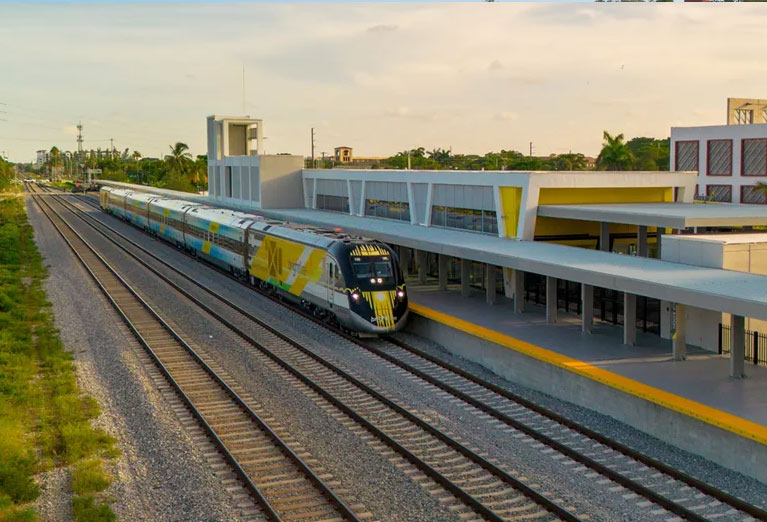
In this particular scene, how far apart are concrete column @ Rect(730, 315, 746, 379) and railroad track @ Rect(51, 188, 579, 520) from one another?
21.4 feet

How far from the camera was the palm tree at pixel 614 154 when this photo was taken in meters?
71.4

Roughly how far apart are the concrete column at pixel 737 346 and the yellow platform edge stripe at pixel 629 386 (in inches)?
85.4

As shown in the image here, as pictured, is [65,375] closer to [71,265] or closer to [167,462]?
[167,462]

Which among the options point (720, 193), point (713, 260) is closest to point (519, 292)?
point (713, 260)

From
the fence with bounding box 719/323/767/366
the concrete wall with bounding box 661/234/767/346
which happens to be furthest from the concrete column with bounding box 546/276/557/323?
the fence with bounding box 719/323/767/366

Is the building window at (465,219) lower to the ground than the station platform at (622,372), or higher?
higher

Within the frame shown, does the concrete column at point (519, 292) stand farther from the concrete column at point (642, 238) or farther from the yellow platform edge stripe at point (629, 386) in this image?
the concrete column at point (642, 238)

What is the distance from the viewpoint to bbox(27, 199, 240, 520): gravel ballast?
1334cm

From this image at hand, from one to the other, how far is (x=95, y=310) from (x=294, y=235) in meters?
8.00

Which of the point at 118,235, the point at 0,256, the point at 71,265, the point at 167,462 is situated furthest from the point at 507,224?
the point at 118,235

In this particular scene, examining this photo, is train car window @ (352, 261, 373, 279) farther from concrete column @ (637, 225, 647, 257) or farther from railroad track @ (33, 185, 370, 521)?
concrete column @ (637, 225, 647, 257)

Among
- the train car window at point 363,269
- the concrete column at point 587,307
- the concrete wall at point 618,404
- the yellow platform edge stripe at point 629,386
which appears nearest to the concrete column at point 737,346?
the yellow platform edge stripe at point 629,386

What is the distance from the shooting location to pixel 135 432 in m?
17.0

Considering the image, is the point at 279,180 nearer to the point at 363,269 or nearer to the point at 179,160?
the point at 363,269
